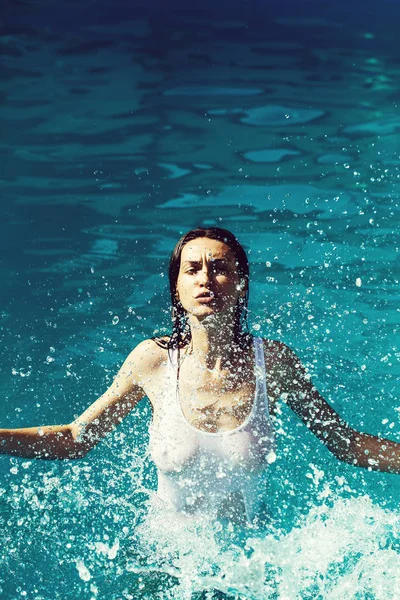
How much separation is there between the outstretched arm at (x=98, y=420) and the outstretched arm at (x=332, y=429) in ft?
2.40

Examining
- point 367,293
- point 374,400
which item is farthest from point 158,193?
point 374,400

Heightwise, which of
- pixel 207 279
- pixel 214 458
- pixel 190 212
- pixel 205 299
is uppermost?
pixel 190 212

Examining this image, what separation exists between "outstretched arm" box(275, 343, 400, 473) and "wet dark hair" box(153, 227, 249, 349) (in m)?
0.27

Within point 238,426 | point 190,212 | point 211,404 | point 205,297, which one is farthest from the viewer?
point 190,212

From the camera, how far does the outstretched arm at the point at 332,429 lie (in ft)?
11.4

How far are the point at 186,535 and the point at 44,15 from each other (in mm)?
3932

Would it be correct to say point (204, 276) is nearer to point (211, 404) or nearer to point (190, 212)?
point (211, 404)

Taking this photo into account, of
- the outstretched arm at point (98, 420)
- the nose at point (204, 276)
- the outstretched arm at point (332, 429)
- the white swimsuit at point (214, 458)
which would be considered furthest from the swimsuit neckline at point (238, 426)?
the nose at point (204, 276)

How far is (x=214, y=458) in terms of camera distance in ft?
11.1

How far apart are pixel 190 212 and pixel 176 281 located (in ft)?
11.2

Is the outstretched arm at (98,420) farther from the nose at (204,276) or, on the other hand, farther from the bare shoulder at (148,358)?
the nose at (204,276)

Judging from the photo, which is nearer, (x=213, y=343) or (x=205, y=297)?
(x=205, y=297)

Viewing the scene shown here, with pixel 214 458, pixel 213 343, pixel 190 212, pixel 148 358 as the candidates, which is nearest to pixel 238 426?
pixel 214 458

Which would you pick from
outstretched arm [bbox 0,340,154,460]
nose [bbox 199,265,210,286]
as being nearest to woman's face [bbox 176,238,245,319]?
nose [bbox 199,265,210,286]
